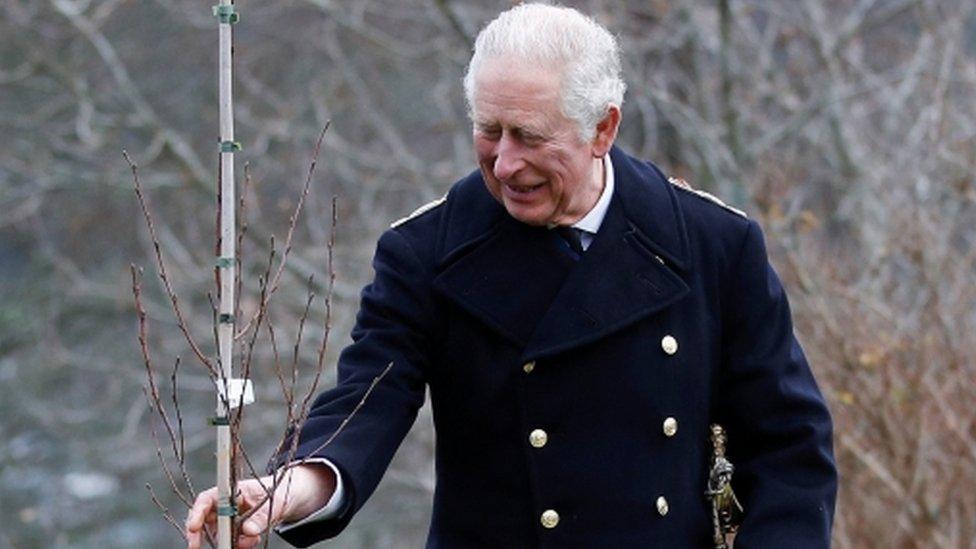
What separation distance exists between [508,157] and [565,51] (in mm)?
198

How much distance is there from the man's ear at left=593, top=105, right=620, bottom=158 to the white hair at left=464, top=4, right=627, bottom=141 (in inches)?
0.9

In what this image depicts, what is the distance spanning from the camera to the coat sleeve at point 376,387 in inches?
137

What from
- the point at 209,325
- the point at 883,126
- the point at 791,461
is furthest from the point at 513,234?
the point at 209,325

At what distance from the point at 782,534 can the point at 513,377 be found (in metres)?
0.58

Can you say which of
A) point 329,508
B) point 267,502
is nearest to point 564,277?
point 329,508

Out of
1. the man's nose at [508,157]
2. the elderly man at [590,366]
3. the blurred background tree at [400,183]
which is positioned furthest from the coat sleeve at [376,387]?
the blurred background tree at [400,183]

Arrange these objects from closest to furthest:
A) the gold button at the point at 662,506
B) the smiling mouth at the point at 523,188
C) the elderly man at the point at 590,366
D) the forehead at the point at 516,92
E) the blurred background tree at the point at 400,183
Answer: the forehead at the point at 516,92
the smiling mouth at the point at 523,188
the elderly man at the point at 590,366
the gold button at the point at 662,506
the blurred background tree at the point at 400,183

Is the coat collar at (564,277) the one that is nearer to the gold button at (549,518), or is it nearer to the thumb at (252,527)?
the gold button at (549,518)

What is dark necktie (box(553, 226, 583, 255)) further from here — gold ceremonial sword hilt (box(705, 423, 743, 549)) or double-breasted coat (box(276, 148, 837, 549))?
gold ceremonial sword hilt (box(705, 423, 743, 549))

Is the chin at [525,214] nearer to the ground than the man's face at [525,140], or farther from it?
nearer to the ground

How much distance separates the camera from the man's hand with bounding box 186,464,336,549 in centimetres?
313

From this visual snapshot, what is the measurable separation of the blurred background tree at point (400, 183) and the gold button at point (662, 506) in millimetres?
2837

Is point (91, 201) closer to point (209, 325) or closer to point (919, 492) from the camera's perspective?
point (209, 325)

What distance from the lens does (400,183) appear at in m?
11.1
